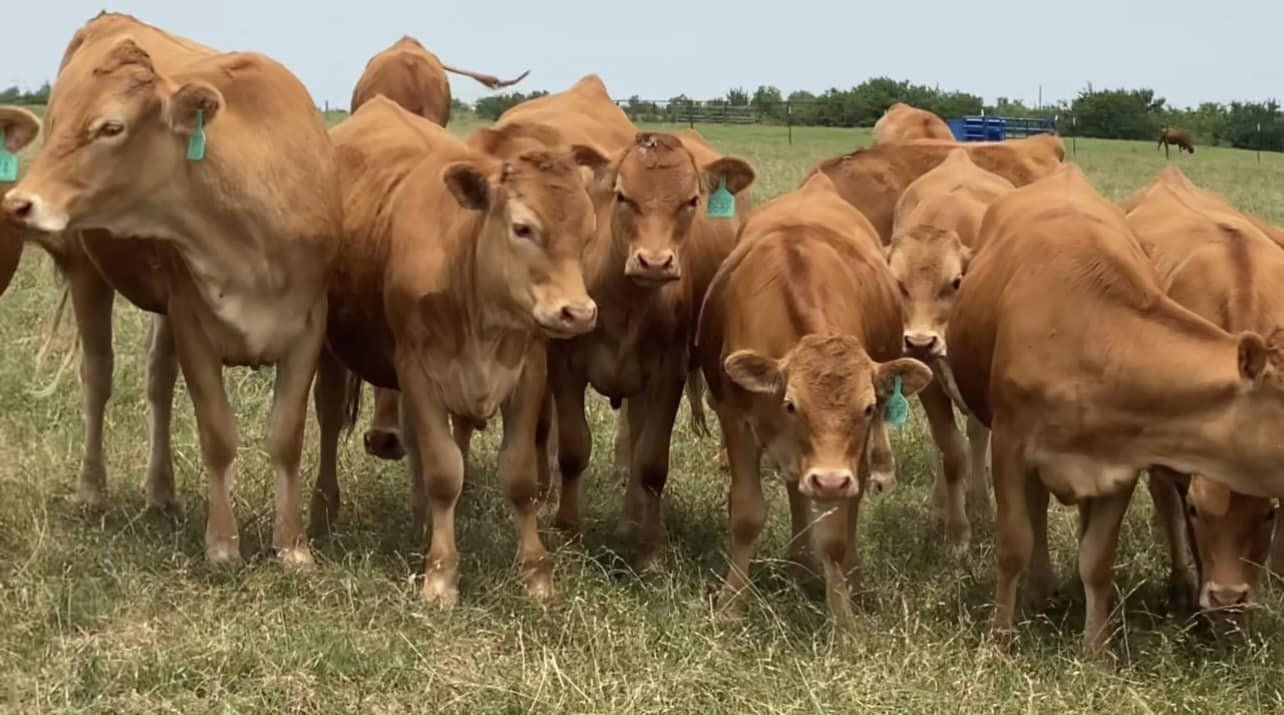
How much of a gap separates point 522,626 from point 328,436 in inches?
71.7

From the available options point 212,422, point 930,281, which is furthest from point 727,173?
point 212,422

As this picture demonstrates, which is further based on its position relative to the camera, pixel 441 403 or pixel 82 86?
pixel 441 403

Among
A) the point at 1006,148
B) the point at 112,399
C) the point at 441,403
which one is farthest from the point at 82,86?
the point at 1006,148

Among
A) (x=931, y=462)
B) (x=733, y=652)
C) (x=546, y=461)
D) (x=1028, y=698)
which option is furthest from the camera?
(x=931, y=462)

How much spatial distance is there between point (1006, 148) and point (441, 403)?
516 centimetres

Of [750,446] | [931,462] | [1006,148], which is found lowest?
[931,462]

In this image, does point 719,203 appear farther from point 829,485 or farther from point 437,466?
point 829,485

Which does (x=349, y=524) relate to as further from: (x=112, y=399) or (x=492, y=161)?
(x=112, y=399)

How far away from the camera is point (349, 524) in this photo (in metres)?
6.94

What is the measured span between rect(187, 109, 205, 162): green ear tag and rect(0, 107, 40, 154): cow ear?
90 cm

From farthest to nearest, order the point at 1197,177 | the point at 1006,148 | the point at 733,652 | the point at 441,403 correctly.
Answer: the point at 1197,177
the point at 1006,148
the point at 441,403
the point at 733,652

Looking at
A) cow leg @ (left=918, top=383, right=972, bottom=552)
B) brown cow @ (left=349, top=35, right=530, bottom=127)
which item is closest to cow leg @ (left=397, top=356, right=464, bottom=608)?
cow leg @ (left=918, top=383, right=972, bottom=552)

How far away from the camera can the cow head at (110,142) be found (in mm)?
5410

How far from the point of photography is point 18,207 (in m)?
5.28
